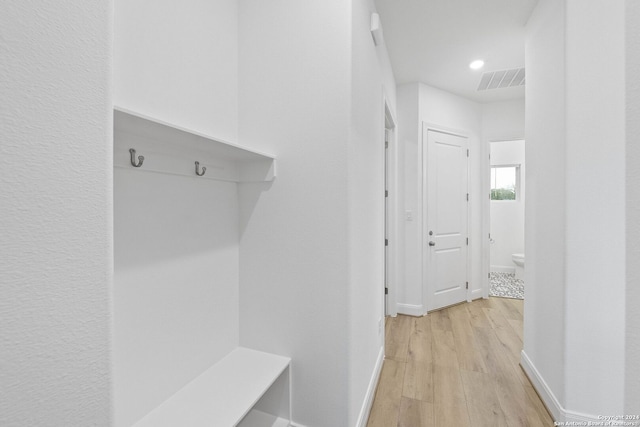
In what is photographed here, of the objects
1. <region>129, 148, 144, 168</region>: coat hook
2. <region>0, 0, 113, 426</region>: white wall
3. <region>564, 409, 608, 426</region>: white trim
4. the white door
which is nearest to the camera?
<region>0, 0, 113, 426</region>: white wall

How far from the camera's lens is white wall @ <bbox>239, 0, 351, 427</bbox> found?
4.60 ft

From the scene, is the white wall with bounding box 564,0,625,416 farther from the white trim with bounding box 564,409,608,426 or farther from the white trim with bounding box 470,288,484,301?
the white trim with bounding box 470,288,484,301

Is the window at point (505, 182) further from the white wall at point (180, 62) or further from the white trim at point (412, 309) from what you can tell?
the white wall at point (180, 62)

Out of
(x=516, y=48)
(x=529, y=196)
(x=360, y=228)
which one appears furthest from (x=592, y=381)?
(x=516, y=48)

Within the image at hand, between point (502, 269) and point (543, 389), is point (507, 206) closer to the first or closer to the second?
point (502, 269)

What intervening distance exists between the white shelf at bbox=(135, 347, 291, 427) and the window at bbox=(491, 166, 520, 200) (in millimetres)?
5535

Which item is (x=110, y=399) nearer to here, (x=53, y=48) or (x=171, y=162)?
(x=53, y=48)

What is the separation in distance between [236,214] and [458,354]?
7.56 feet

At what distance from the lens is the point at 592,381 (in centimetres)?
158

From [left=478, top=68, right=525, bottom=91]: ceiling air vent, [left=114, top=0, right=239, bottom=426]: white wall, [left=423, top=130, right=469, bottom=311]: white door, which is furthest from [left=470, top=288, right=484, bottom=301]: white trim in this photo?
[left=114, top=0, right=239, bottom=426]: white wall

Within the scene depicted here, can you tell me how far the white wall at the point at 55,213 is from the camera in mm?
419

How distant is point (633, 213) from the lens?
0.58 meters

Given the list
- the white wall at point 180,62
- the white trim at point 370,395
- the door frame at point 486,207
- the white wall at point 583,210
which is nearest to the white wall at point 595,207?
the white wall at point 583,210

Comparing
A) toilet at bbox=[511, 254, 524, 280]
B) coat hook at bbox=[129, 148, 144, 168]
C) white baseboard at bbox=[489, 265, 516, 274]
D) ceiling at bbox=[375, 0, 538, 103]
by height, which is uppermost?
ceiling at bbox=[375, 0, 538, 103]
